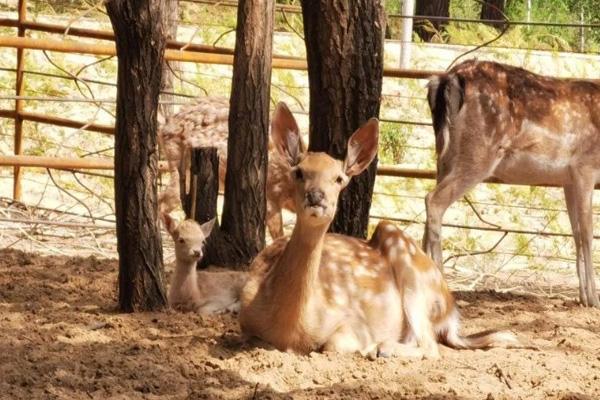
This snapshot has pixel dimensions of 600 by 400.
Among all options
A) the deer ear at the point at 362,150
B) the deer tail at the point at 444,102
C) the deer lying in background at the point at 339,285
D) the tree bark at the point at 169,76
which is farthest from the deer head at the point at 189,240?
the tree bark at the point at 169,76

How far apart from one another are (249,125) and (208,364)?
98.5 inches

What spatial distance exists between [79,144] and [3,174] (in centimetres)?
137

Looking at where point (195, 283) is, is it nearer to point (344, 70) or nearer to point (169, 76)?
point (344, 70)

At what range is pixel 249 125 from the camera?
27.9 feet

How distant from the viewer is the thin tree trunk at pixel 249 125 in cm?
843

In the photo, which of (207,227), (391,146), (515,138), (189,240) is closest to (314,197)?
(189,240)

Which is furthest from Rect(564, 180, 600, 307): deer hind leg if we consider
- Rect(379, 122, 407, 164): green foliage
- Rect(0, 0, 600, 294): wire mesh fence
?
Rect(379, 122, 407, 164): green foliage

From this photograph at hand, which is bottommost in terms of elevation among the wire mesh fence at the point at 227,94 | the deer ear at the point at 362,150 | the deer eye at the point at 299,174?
the wire mesh fence at the point at 227,94

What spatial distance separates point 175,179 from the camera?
11344mm

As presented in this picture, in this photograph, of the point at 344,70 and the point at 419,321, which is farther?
the point at 344,70

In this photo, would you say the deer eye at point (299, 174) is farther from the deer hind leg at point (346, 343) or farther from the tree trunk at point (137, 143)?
the tree trunk at point (137, 143)

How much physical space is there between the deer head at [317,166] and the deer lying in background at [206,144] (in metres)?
4.03

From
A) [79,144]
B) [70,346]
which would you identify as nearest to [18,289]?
[70,346]

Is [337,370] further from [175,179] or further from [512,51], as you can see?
[512,51]
